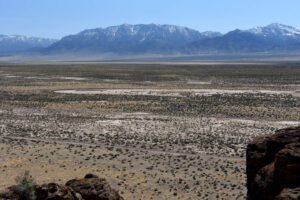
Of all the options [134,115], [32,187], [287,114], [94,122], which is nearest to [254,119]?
[287,114]

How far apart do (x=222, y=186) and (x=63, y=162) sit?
7.44 m

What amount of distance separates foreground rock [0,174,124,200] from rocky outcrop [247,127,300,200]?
3342mm

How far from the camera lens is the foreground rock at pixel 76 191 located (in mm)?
8031

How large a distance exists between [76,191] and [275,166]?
4516 millimetres

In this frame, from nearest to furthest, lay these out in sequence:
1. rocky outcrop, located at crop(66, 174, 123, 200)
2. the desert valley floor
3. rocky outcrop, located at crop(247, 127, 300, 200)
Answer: rocky outcrop, located at crop(247, 127, 300, 200) < rocky outcrop, located at crop(66, 174, 123, 200) < the desert valley floor

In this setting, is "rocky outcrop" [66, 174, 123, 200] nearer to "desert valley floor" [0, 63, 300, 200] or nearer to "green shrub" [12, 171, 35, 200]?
"green shrub" [12, 171, 35, 200]

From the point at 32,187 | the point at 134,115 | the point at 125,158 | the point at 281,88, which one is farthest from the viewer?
the point at 281,88

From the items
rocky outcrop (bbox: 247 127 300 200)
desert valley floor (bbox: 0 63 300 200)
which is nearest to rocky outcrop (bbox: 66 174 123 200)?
rocky outcrop (bbox: 247 127 300 200)

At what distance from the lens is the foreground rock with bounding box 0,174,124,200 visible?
8.03m

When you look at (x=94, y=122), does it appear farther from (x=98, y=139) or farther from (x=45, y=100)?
(x=45, y=100)

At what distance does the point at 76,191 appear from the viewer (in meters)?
9.15

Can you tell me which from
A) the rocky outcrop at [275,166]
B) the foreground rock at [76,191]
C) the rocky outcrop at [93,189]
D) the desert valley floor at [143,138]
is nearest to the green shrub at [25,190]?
the foreground rock at [76,191]

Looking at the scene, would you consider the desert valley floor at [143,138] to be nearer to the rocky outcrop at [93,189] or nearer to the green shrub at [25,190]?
the rocky outcrop at [93,189]

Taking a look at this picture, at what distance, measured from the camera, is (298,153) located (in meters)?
7.95
